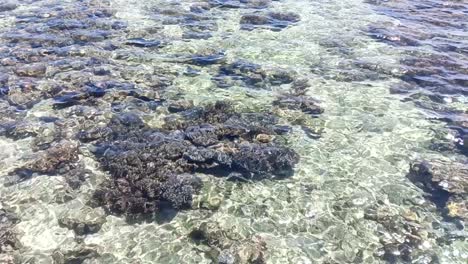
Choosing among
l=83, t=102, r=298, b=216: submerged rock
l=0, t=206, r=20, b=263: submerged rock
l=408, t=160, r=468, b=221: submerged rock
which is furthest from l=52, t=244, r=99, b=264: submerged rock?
l=408, t=160, r=468, b=221: submerged rock

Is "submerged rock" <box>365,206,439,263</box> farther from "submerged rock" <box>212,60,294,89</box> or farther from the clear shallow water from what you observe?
"submerged rock" <box>212,60,294,89</box>

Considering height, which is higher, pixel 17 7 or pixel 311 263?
pixel 17 7

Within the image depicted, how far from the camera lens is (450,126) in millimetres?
15781

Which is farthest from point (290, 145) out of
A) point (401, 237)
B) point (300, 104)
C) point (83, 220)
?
point (83, 220)

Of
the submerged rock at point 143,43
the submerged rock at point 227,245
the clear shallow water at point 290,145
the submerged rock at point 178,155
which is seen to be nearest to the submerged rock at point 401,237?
the clear shallow water at point 290,145

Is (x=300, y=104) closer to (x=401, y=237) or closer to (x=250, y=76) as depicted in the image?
(x=250, y=76)

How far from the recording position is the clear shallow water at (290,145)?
10.7 meters

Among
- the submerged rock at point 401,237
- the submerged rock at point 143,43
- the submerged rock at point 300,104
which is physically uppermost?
the submerged rock at point 143,43

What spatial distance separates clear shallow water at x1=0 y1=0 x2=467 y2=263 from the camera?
1071 centimetres

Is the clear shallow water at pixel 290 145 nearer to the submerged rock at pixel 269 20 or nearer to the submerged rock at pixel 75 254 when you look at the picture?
the submerged rock at pixel 75 254

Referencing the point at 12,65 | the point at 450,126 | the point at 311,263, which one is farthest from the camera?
the point at 12,65

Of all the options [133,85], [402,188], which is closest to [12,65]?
[133,85]

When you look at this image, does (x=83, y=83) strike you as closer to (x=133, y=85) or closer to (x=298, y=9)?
(x=133, y=85)

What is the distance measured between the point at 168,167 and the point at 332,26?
1610cm
